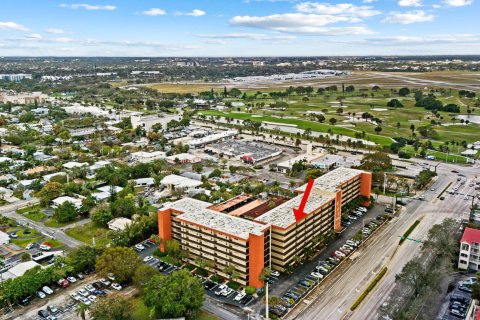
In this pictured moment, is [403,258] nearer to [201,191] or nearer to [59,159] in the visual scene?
[201,191]

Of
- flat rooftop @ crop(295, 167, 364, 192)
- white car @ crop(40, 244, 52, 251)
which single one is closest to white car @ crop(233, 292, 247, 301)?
flat rooftop @ crop(295, 167, 364, 192)

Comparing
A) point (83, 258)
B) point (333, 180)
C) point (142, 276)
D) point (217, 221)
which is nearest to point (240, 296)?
point (217, 221)

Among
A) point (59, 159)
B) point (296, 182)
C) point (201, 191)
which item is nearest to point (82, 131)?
point (59, 159)

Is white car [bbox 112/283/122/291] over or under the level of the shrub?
under

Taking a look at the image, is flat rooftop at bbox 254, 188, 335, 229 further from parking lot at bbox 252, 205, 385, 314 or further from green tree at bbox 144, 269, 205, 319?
green tree at bbox 144, 269, 205, 319

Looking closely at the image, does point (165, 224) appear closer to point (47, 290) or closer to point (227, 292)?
point (227, 292)
